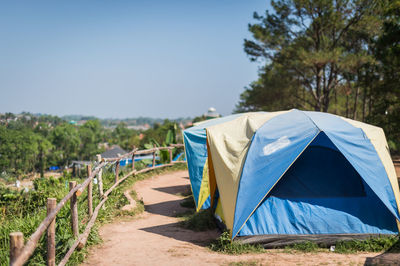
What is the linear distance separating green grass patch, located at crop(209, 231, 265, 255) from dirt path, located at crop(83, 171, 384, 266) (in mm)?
126

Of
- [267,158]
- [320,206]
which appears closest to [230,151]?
[267,158]

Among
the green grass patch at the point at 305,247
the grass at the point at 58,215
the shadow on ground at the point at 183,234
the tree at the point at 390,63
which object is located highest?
the tree at the point at 390,63

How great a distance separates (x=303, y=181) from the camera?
234 inches

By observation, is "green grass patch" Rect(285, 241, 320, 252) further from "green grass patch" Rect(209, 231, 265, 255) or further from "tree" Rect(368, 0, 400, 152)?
"tree" Rect(368, 0, 400, 152)

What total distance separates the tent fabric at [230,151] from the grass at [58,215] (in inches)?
87.1

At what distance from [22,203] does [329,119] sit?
25.9 feet

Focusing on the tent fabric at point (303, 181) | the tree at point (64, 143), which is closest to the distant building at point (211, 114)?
the tent fabric at point (303, 181)

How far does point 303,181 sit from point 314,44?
46.5 ft

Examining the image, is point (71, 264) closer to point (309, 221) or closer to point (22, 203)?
point (309, 221)

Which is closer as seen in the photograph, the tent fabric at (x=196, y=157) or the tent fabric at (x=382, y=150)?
the tent fabric at (x=382, y=150)

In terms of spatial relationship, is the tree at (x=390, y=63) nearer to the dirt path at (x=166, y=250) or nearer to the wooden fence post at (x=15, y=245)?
the dirt path at (x=166, y=250)

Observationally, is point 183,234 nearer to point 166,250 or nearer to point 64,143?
point 166,250

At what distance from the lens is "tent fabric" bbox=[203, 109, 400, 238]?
17.9 ft

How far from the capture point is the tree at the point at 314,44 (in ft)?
53.6
